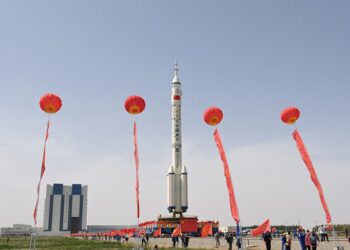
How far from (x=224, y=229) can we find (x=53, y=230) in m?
89.7

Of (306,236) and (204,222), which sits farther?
(204,222)

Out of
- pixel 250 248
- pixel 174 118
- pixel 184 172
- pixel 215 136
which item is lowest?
pixel 250 248

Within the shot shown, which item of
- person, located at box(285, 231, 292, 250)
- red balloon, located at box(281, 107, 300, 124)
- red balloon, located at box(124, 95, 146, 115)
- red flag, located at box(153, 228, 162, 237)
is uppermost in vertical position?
red balloon, located at box(124, 95, 146, 115)

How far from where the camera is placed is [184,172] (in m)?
72.4

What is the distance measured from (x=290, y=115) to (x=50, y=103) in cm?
1430

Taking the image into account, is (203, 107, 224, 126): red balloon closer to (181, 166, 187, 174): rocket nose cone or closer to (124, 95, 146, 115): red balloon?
(124, 95, 146, 115): red balloon

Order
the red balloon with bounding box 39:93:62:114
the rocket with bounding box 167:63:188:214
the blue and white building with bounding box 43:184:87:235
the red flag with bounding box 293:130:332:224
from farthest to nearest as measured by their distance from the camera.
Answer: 1. the blue and white building with bounding box 43:184:87:235
2. the rocket with bounding box 167:63:188:214
3. the red balloon with bounding box 39:93:62:114
4. the red flag with bounding box 293:130:332:224

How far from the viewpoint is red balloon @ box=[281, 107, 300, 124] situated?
2227cm

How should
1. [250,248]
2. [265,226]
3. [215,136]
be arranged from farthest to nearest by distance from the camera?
[250,248] → [265,226] → [215,136]

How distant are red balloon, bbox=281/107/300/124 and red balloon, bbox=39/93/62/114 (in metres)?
13.6

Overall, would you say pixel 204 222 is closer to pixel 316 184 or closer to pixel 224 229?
pixel 224 229

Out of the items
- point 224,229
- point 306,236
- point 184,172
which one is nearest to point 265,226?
point 306,236

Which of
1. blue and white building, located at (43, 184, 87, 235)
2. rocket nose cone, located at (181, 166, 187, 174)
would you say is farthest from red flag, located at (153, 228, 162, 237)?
blue and white building, located at (43, 184, 87, 235)

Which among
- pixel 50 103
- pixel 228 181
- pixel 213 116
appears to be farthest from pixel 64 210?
pixel 228 181
